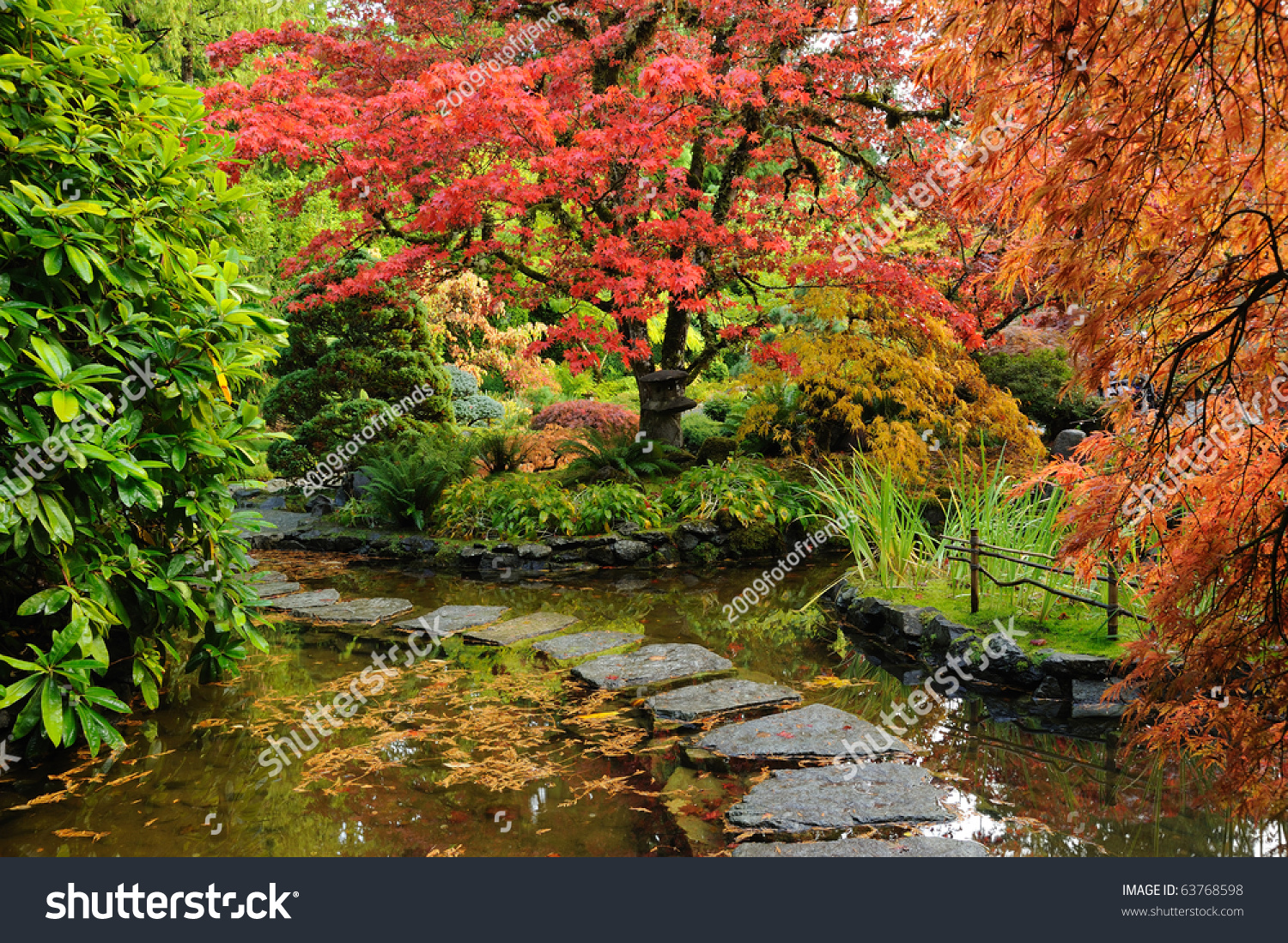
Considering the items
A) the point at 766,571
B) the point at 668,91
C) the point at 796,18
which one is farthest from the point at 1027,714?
the point at 796,18

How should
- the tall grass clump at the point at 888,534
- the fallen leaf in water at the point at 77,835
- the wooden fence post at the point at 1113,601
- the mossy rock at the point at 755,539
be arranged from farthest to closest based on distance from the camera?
1. the mossy rock at the point at 755,539
2. the tall grass clump at the point at 888,534
3. the wooden fence post at the point at 1113,601
4. the fallen leaf in water at the point at 77,835

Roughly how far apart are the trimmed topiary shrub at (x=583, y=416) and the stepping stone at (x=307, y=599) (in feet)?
18.2

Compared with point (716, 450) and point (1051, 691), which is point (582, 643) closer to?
point (1051, 691)

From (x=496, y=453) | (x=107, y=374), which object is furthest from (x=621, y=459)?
(x=107, y=374)

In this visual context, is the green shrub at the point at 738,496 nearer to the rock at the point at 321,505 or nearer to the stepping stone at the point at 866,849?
the rock at the point at 321,505

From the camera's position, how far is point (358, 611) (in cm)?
535

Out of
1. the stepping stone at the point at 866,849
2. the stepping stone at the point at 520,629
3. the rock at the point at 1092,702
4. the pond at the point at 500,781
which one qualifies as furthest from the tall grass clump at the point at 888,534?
the stepping stone at the point at 866,849

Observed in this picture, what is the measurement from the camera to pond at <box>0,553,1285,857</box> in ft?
7.91

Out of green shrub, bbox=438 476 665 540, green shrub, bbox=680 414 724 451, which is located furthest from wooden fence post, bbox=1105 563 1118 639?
green shrub, bbox=680 414 724 451

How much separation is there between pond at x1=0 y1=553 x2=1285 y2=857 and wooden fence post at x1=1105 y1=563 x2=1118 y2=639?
0.69m

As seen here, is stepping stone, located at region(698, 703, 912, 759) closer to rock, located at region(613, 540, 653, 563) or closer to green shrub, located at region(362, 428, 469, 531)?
rock, located at region(613, 540, 653, 563)

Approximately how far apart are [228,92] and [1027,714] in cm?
719

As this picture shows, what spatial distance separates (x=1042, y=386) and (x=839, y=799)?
845 cm

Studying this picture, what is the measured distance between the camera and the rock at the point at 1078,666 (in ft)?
11.5
